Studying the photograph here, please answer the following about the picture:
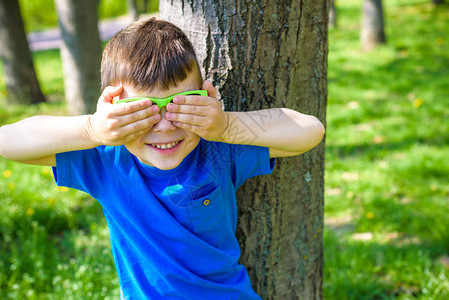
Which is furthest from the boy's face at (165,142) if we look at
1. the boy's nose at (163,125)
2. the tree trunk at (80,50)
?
the tree trunk at (80,50)

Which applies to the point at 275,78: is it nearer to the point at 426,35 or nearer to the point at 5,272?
the point at 5,272

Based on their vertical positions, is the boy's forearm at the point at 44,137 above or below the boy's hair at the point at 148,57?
below

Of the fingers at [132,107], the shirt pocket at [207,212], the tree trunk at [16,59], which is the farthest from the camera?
the tree trunk at [16,59]

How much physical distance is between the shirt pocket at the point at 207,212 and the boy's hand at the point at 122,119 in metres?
0.33

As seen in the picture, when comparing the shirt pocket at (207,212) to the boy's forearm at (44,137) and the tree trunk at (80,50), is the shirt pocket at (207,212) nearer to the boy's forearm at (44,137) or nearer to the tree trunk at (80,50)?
the boy's forearm at (44,137)

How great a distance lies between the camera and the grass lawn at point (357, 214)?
2.60m

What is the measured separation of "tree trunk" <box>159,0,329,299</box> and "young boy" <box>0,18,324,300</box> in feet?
0.55

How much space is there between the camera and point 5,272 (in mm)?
2783

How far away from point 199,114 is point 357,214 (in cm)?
246

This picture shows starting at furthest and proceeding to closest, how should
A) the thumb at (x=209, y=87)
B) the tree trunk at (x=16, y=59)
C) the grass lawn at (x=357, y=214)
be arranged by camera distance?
the tree trunk at (x=16, y=59) → the grass lawn at (x=357, y=214) → the thumb at (x=209, y=87)

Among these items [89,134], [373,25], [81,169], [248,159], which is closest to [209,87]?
[248,159]

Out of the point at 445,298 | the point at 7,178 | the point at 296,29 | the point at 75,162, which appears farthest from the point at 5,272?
the point at 445,298

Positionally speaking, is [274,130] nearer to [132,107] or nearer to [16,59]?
[132,107]

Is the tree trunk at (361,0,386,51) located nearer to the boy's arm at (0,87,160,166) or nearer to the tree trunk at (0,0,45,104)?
the tree trunk at (0,0,45,104)
